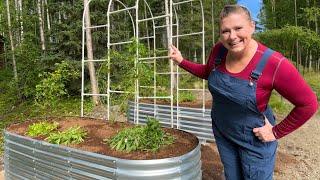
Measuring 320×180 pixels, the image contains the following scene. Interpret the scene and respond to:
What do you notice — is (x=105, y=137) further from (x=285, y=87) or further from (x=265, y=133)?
(x=285, y=87)

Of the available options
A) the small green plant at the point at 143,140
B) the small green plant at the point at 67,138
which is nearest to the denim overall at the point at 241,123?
the small green plant at the point at 143,140

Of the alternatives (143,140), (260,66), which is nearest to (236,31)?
(260,66)

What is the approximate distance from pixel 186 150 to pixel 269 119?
1637 millimetres

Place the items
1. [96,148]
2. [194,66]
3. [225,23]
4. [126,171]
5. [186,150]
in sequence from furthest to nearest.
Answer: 1. [96,148]
2. [186,150]
3. [126,171]
4. [194,66]
5. [225,23]

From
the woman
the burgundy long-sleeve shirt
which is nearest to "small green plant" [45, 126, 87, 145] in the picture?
the woman

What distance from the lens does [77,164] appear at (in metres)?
4.02

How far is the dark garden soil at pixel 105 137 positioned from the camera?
384 cm

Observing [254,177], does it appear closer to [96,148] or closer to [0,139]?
[96,148]

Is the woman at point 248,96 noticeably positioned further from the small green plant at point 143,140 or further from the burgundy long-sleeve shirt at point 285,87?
the small green plant at point 143,140

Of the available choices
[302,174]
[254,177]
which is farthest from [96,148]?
[302,174]

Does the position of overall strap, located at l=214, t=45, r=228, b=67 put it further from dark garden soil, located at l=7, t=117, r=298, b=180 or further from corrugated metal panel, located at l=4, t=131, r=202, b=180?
dark garden soil, located at l=7, t=117, r=298, b=180

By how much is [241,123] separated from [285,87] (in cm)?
38

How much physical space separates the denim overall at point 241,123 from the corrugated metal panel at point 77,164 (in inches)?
42.2

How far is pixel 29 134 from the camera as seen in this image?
518 cm
